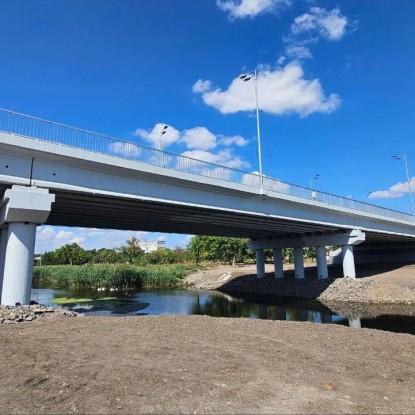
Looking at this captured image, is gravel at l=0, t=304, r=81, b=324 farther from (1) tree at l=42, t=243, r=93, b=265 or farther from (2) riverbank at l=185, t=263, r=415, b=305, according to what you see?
(1) tree at l=42, t=243, r=93, b=265

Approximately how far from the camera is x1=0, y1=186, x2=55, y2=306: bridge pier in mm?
17609

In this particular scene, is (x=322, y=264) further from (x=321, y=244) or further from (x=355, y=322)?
(x=355, y=322)

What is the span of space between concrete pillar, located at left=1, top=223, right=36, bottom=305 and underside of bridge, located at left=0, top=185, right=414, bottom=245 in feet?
8.33

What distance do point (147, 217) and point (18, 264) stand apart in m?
13.9

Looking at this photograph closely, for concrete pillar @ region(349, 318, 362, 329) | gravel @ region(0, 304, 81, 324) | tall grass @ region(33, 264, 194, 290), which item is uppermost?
tall grass @ region(33, 264, 194, 290)

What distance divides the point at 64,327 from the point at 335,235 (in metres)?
35.8

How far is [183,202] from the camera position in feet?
82.6

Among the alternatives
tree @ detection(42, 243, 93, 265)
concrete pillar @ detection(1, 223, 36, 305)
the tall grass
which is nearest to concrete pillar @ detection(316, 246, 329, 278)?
the tall grass

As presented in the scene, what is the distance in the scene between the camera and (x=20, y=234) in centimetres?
1853

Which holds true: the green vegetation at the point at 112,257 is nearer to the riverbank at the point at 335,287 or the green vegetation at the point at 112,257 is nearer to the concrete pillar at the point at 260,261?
the riverbank at the point at 335,287

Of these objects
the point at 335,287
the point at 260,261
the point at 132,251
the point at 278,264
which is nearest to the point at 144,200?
the point at 335,287

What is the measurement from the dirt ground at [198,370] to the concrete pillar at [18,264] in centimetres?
351

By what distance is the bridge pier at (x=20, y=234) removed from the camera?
17.6 meters

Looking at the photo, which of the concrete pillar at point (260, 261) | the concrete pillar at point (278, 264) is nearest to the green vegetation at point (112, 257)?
the concrete pillar at point (260, 261)
